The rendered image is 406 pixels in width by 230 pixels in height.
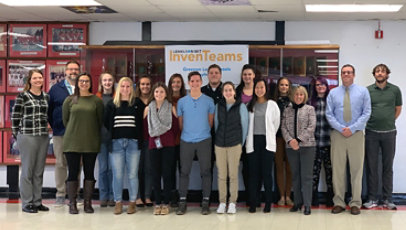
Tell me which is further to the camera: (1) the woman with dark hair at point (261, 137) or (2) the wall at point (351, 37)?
(2) the wall at point (351, 37)

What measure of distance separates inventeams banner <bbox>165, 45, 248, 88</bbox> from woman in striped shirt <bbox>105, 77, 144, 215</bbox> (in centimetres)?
120

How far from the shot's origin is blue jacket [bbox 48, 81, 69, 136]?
7.23m

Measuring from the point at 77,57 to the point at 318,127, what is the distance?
3515 millimetres

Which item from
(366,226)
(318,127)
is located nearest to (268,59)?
(318,127)

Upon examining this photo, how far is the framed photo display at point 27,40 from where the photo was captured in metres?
8.64

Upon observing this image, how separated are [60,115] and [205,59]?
A: 2002 mm

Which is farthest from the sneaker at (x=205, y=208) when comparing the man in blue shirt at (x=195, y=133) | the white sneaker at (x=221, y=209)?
the white sneaker at (x=221, y=209)

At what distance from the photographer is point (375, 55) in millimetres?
8070

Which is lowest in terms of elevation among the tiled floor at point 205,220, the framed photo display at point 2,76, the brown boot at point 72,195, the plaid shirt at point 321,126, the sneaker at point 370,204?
the tiled floor at point 205,220

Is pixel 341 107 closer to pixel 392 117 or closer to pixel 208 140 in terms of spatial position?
pixel 392 117

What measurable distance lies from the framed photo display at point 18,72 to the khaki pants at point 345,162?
4.35 meters

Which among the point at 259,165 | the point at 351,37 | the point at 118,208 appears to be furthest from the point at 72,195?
the point at 351,37

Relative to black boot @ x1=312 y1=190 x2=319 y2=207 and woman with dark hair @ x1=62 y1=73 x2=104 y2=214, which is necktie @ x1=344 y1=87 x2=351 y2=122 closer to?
black boot @ x1=312 y1=190 x2=319 y2=207

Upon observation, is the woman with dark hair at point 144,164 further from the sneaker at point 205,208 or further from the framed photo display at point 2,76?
the framed photo display at point 2,76
